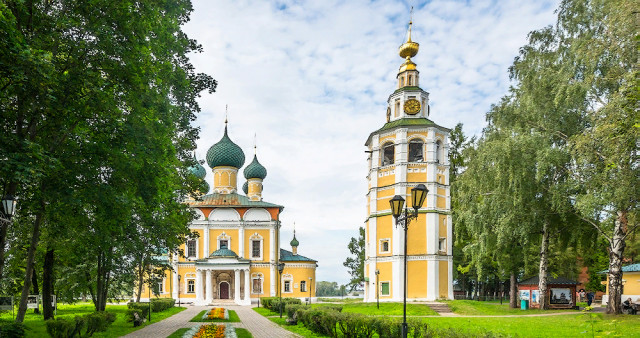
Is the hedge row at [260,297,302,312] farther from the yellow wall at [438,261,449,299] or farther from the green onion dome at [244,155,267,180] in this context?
the green onion dome at [244,155,267,180]

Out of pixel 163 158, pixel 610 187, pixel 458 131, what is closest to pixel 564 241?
pixel 610 187

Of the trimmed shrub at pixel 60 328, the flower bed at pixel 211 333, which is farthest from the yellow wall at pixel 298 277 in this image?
the trimmed shrub at pixel 60 328

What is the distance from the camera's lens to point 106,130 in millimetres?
11188

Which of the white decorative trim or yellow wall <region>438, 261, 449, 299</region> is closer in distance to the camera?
yellow wall <region>438, 261, 449, 299</region>

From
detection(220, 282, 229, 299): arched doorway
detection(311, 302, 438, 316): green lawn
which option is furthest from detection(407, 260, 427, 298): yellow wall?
detection(220, 282, 229, 299): arched doorway

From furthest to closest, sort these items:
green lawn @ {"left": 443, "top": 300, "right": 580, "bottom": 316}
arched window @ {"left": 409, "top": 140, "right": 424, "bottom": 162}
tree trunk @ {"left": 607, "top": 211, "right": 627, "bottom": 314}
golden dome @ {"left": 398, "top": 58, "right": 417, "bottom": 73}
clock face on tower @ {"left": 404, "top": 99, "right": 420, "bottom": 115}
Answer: golden dome @ {"left": 398, "top": 58, "right": 417, "bottom": 73} → clock face on tower @ {"left": 404, "top": 99, "right": 420, "bottom": 115} → arched window @ {"left": 409, "top": 140, "right": 424, "bottom": 162} → green lawn @ {"left": 443, "top": 300, "right": 580, "bottom": 316} → tree trunk @ {"left": 607, "top": 211, "right": 627, "bottom": 314}

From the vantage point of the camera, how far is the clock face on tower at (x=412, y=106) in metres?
34.2

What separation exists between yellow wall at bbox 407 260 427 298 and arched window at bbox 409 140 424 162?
6.59 m

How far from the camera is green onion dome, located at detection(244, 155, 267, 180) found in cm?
4981

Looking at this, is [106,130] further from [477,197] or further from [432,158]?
[432,158]

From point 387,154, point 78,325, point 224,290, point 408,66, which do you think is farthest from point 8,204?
point 224,290

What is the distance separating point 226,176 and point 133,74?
120ft

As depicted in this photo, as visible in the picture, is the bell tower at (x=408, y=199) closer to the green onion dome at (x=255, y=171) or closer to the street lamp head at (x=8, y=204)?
the green onion dome at (x=255, y=171)

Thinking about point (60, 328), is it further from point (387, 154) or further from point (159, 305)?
point (387, 154)
